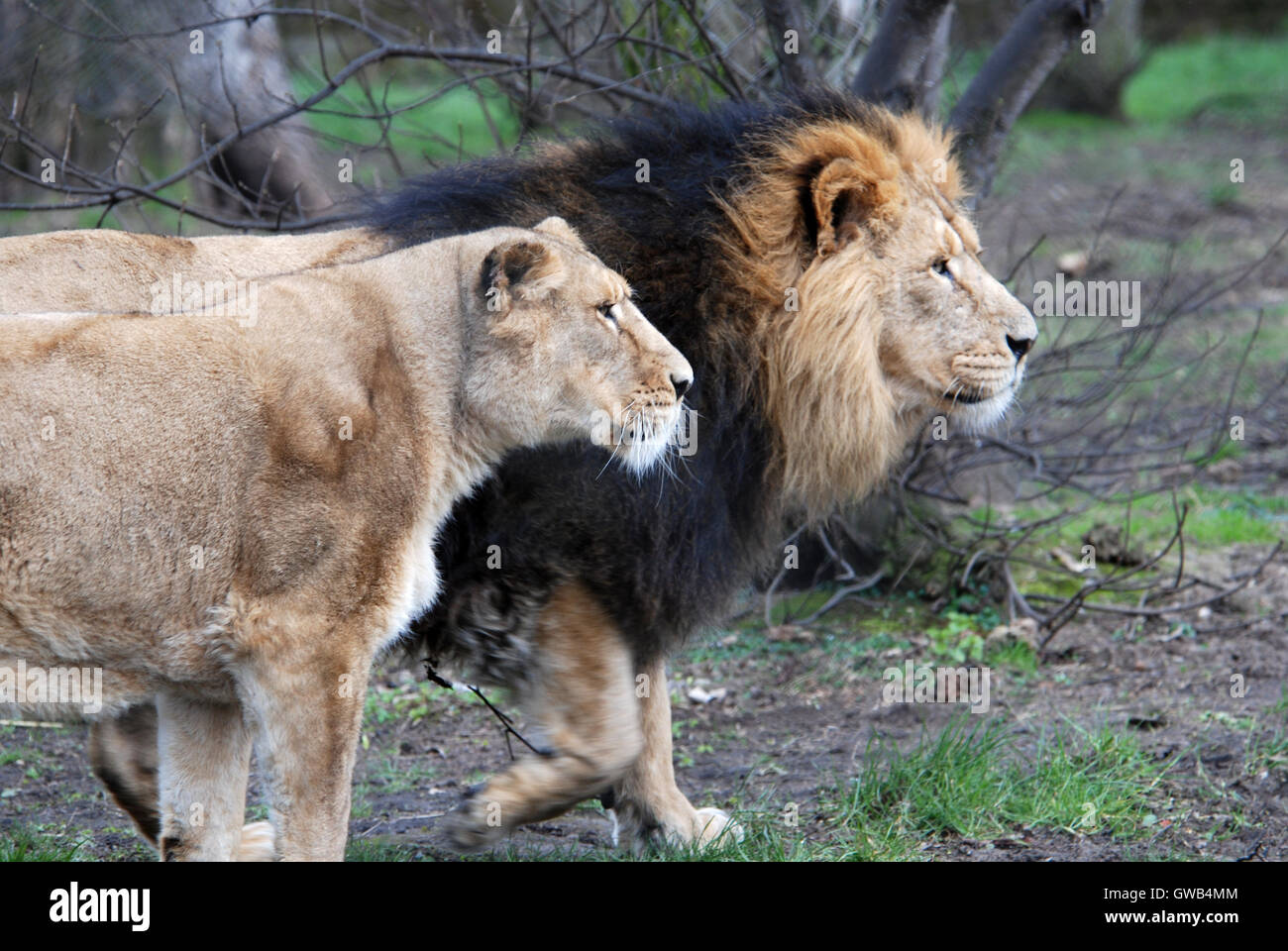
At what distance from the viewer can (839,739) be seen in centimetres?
568

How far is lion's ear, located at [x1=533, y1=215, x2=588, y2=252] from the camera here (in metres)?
3.98

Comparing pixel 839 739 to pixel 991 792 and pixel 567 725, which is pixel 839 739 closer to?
pixel 991 792

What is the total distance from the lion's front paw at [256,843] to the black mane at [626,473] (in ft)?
2.79

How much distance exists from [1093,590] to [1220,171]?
1132 centimetres

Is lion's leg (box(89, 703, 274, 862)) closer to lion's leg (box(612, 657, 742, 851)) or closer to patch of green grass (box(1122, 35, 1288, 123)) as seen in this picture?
lion's leg (box(612, 657, 742, 851))

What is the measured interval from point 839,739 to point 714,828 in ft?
3.83

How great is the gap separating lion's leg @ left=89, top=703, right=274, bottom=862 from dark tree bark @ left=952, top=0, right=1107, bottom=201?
3.82 metres

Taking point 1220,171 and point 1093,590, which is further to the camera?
point 1220,171

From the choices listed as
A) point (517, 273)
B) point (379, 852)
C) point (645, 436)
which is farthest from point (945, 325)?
point (379, 852)

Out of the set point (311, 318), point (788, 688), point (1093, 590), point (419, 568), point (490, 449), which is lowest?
point (788, 688)

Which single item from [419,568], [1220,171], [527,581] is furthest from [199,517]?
[1220,171]

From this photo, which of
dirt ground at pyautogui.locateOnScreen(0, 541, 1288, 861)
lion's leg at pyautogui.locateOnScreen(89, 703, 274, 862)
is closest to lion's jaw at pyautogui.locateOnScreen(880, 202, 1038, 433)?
dirt ground at pyautogui.locateOnScreen(0, 541, 1288, 861)

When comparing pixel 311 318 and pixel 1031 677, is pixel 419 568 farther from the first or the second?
pixel 1031 677

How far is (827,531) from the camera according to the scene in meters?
6.98
